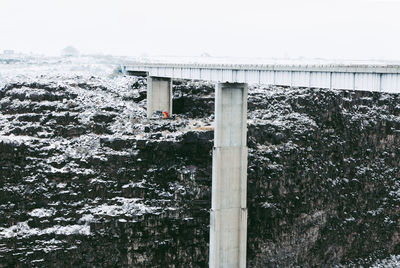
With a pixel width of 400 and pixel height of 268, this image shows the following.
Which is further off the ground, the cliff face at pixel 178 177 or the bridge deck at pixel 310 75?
the bridge deck at pixel 310 75

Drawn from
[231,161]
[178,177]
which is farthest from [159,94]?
[231,161]

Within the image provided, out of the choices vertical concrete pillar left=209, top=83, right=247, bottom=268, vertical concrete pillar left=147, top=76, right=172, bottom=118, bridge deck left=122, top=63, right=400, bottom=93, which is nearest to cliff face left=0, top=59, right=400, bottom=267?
vertical concrete pillar left=147, top=76, right=172, bottom=118

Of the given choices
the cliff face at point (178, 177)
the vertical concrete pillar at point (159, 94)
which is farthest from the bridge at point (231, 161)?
the vertical concrete pillar at point (159, 94)

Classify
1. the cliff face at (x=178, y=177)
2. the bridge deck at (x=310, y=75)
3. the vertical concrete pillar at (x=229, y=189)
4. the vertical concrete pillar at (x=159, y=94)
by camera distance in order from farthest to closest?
1. the vertical concrete pillar at (x=159, y=94)
2. the cliff face at (x=178, y=177)
3. the vertical concrete pillar at (x=229, y=189)
4. the bridge deck at (x=310, y=75)

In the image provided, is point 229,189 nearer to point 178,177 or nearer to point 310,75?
point 310,75

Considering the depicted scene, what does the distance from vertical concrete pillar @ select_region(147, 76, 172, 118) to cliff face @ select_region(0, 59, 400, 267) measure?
240 cm

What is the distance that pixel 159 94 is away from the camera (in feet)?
190

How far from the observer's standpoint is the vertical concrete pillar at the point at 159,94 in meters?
57.5

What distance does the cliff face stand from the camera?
1834 inches

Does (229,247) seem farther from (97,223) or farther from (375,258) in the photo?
(375,258)

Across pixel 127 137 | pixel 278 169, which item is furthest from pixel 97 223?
pixel 278 169

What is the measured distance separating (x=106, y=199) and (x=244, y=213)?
625 inches

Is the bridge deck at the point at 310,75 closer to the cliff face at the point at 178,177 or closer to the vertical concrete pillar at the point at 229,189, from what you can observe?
the vertical concrete pillar at the point at 229,189

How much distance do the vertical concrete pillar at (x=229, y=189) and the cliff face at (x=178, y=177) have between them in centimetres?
1009
